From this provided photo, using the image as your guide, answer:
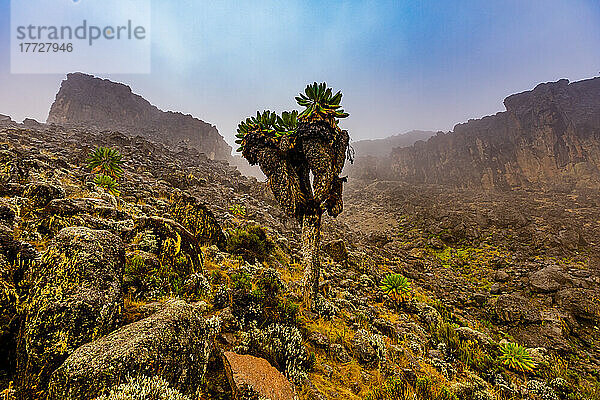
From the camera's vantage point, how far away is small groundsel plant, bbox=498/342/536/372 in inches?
318

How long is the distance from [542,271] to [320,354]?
58.6 feet

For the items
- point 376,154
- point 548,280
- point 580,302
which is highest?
point 376,154

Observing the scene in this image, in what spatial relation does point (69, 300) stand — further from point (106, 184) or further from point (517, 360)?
point (106, 184)

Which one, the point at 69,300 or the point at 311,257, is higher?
the point at 69,300

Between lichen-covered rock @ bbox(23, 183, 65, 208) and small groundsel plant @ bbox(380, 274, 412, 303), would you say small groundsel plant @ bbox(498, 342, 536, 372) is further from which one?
lichen-covered rock @ bbox(23, 183, 65, 208)

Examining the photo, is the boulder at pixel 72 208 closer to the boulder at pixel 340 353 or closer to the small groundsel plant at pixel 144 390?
the small groundsel plant at pixel 144 390

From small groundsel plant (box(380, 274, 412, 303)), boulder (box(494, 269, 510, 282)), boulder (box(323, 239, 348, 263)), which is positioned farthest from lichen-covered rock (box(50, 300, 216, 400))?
boulder (box(494, 269, 510, 282))

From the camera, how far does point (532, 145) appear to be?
1592 inches

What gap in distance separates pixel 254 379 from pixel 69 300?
10.6 ft

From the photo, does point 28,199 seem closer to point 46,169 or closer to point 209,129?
point 46,169

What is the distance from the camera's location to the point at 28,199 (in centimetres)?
788

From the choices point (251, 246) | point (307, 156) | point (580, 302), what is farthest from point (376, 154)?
point (307, 156)

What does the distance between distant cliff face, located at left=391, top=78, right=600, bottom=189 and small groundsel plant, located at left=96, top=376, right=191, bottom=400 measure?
52549 mm

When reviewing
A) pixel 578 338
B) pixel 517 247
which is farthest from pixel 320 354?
pixel 517 247
